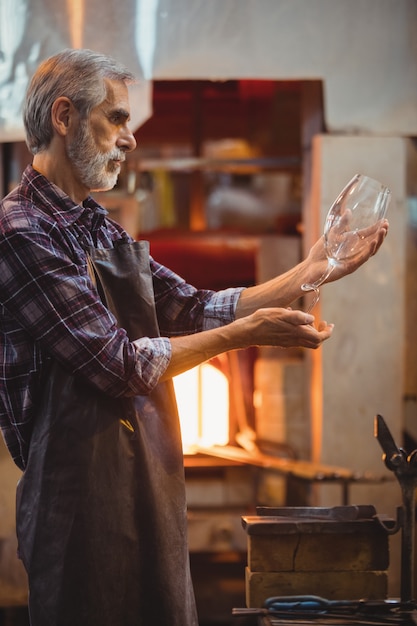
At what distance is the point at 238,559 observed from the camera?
243 inches

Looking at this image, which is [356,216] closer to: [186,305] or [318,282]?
[318,282]

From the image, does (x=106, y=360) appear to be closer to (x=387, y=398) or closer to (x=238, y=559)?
(x=387, y=398)

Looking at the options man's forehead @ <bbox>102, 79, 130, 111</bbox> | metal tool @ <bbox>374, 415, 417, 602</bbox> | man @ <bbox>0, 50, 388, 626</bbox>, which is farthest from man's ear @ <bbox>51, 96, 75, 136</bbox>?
metal tool @ <bbox>374, 415, 417, 602</bbox>

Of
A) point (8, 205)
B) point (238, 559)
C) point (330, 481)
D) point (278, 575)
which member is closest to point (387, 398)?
point (330, 481)

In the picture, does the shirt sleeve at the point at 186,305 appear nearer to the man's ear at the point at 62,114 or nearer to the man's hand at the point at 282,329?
the man's hand at the point at 282,329

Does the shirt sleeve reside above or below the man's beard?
below

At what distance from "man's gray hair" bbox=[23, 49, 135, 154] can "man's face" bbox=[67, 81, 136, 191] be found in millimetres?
31

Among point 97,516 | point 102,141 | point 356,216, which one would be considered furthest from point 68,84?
point 97,516

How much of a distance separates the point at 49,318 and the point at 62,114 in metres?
0.69

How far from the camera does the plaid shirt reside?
2607 mm

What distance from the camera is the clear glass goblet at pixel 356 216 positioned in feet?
9.32

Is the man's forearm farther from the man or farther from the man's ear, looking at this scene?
the man's ear

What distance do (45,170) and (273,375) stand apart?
309cm

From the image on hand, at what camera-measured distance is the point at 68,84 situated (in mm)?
2811
